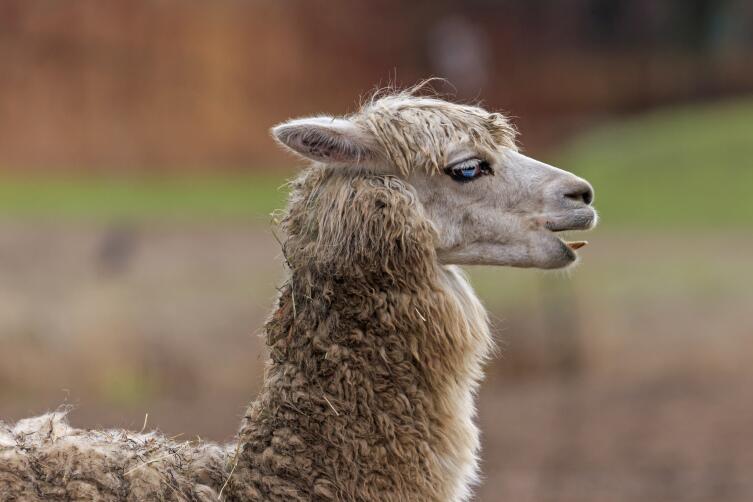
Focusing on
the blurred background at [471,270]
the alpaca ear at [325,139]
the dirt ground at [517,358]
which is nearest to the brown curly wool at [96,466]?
the blurred background at [471,270]

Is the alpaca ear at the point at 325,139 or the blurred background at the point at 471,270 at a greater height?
A: the blurred background at the point at 471,270

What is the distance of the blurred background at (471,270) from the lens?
12273 millimetres

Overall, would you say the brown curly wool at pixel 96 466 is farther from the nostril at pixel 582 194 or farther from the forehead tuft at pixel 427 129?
the nostril at pixel 582 194

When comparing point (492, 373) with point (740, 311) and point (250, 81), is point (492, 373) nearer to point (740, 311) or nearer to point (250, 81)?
point (740, 311)

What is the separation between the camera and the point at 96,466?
3963 millimetres

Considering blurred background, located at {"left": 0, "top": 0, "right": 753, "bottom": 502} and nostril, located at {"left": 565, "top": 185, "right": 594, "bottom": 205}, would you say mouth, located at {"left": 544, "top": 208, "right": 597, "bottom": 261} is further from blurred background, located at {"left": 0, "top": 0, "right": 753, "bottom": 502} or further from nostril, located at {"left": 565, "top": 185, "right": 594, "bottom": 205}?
blurred background, located at {"left": 0, "top": 0, "right": 753, "bottom": 502}

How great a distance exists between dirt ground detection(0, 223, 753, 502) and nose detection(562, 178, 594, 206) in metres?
5.41

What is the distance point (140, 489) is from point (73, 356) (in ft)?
31.6

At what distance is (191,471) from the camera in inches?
163

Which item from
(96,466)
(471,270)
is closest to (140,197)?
(471,270)

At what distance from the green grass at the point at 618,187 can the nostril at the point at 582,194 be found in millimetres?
15765

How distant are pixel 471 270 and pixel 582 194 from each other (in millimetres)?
1165

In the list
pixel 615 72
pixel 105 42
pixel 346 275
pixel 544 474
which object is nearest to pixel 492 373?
pixel 544 474

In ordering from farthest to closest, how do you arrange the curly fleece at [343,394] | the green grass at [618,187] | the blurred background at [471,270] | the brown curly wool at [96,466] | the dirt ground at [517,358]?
1. the green grass at [618,187]
2. the blurred background at [471,270]
3. the dirt ground at [517,358]
4. the curly fleece at [343,394]
5. the brown curly wool at [96,466]
